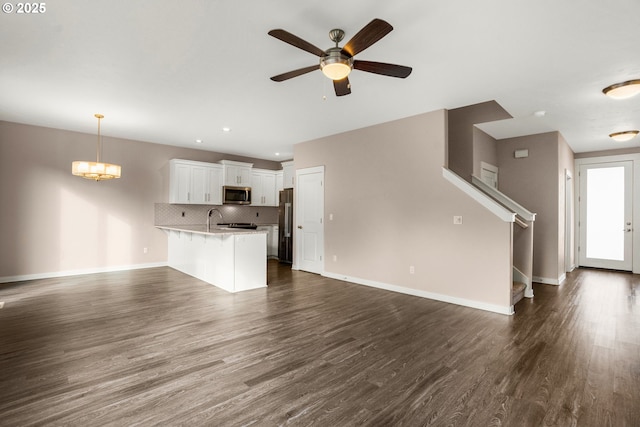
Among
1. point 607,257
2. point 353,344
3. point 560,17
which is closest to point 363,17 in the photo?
point 560,17

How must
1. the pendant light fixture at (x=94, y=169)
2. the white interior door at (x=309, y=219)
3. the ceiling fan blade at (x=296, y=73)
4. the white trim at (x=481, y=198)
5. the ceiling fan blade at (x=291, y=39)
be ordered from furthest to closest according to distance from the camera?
the white interior door at (x=309, y=219), the pendant light fixture at (x=94, y=169), the white trim at (x=481, y=198), the ceiling fan blade at (x=296, y=73), the ceiling fan blade at (x=291, y=39)

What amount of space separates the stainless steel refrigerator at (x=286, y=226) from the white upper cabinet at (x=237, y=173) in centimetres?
109

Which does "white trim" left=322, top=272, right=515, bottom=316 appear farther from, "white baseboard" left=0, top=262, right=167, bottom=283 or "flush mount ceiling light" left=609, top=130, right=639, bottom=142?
"white baseboard" left=0, top=262, right=167, bottom=283

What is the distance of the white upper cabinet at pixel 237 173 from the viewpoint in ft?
25.1

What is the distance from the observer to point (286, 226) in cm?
760

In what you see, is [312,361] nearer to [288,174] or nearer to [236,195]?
[288,174]

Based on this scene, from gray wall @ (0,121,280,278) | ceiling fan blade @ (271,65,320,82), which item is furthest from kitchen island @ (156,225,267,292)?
Answer: ceiling fan blade @ (271,65,320,82)

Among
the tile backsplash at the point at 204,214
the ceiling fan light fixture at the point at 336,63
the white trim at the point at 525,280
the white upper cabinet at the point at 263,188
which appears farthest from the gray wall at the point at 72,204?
the white trim at the point at 525,280

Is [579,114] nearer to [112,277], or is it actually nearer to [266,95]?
[266,95]

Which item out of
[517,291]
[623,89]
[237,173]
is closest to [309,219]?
[237,173]

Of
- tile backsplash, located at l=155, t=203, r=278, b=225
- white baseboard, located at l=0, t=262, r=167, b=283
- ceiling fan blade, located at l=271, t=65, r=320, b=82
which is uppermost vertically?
ceiling fan blade, located at l=271, t=65, r=320, b=82

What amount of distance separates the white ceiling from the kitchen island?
1953 millimetres

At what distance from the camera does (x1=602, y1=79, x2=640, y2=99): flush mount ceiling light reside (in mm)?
3443

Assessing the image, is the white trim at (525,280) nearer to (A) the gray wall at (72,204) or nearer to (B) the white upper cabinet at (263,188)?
(B) the white upper cabinet at (263,188)
